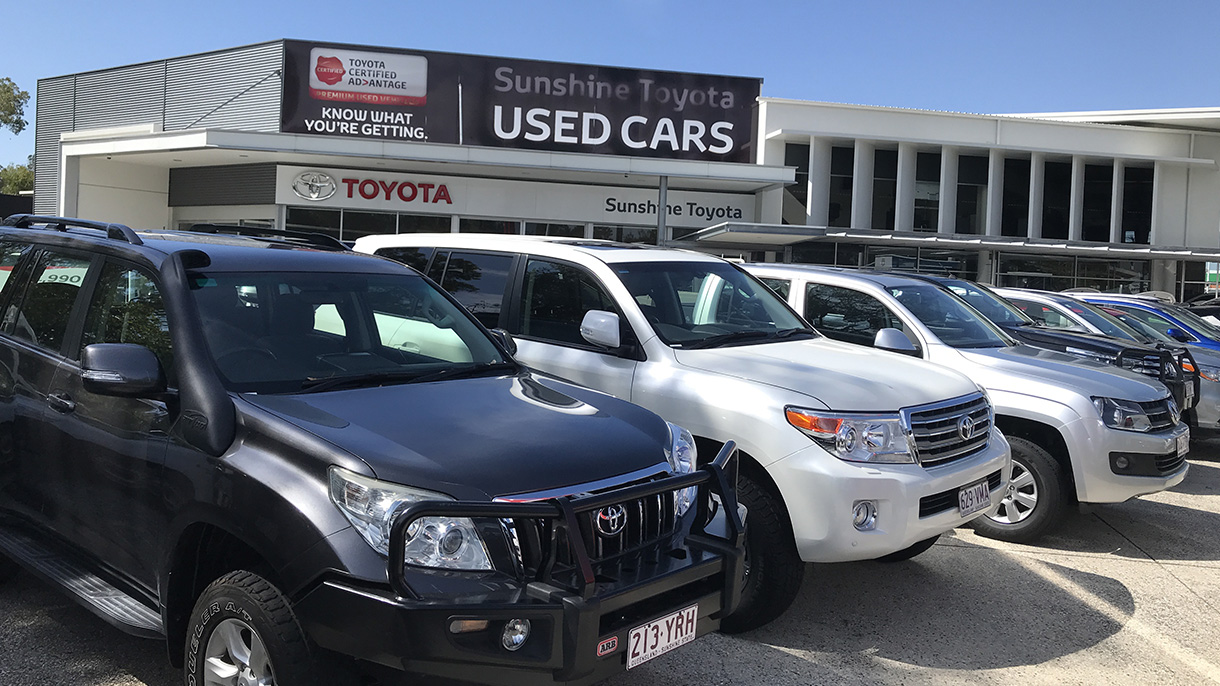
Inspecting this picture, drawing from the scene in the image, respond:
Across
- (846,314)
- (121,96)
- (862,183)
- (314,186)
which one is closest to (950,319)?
(846,314)

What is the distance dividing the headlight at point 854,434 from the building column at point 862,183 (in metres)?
26.3

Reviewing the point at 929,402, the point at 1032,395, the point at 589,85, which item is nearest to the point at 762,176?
the point at 589,85

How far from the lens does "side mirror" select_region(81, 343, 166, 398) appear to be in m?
3.10

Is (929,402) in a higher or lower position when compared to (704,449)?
higher

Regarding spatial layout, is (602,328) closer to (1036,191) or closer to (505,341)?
(505,341)

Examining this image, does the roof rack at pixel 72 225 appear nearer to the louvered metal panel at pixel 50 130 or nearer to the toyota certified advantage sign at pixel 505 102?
the toyota certified advantage sign at pixel 505 102

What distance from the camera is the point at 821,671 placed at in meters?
4.06

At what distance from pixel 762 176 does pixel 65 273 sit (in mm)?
21999

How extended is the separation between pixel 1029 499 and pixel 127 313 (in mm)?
5353

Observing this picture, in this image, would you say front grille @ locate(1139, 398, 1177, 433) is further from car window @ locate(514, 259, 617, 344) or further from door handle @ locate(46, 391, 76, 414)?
door handle @ locate(46, 391, 76, 414)

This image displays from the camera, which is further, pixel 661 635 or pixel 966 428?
pixel 966 428

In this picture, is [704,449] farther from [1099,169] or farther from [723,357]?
[1099,169]

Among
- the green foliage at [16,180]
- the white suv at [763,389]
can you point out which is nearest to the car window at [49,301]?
the white suv at [763,389]

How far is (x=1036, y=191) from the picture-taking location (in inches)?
1203
